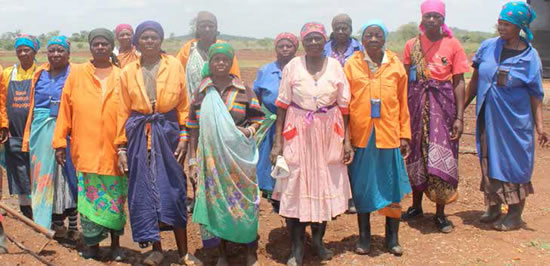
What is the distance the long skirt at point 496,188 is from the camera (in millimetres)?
5277

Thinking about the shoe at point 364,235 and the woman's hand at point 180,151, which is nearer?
the woman's hand at point 180,151

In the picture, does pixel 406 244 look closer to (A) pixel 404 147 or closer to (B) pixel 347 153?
(A) pixel 404 147

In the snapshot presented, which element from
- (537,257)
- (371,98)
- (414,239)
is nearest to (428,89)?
(371,98)

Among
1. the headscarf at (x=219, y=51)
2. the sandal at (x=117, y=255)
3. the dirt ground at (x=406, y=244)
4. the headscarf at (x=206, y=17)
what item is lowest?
the dirt ground at (x=406, y=244)

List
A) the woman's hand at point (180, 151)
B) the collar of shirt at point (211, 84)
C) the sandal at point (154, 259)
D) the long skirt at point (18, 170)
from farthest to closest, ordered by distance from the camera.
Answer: the long skirt at point (18, 170) → the sandal at point (154, 259) → the woman's hand at point (180, 151) → the collar of shirt at point (211, 84)

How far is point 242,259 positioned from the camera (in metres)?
4.65

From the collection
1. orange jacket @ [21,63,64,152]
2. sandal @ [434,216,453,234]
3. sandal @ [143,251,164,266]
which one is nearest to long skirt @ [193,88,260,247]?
sandal @ [143,251,164,266]

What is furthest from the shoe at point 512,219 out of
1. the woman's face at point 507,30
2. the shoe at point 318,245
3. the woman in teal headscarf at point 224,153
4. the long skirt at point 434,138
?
the woman in teal headscarf at point 224,153

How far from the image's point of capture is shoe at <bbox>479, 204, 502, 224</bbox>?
18.3 ft

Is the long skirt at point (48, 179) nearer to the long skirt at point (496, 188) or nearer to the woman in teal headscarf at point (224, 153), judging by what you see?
the woman in teal headscarf at point (224, 153)

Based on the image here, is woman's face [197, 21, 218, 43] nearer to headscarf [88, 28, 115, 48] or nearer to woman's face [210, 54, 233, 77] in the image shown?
headscarf [88, 28, 115, 48]

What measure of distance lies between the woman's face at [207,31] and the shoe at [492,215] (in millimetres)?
3357

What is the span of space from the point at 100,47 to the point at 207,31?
55.4 inches

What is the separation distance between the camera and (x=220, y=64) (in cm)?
417
